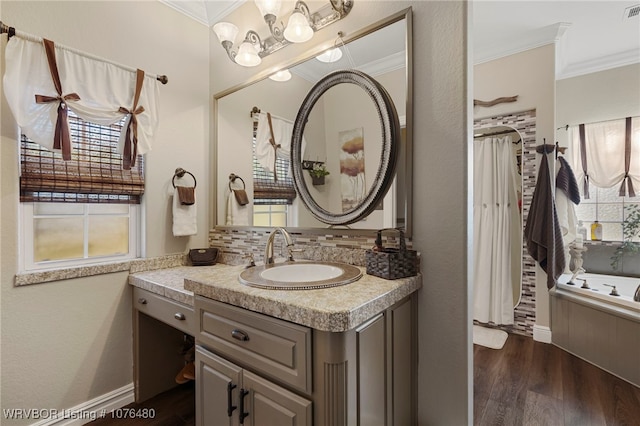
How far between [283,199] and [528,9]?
249 cm

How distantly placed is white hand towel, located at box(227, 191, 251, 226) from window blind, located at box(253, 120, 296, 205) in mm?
141

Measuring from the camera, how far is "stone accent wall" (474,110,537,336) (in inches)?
107

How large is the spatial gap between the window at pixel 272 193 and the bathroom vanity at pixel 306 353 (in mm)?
613

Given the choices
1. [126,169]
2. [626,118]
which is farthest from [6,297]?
[626,118]

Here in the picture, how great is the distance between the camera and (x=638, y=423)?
1.64 meters

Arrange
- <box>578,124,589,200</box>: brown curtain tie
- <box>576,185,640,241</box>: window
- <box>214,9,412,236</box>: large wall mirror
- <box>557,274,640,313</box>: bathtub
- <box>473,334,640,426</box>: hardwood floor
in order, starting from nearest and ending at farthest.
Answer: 1. <box>214,9,412,236</box>: large wall mirror
2. <box>473,334,640,426</box>: hardwood floor
3. <box>557,274,640,313</box>: bathtub
4. <box>576,185,640,241</box>: window
5. <box>578,124,589,200</box>: brown curtain tie

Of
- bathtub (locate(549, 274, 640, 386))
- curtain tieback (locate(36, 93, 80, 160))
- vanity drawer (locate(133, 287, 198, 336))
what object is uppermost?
curtain tieback (locate(36, 93, 80, 160))

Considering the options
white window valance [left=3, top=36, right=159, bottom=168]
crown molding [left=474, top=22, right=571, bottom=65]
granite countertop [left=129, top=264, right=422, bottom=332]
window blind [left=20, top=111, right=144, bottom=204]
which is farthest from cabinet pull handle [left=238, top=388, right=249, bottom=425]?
crown molding [left=474, top=22, right=571, bottom=65]

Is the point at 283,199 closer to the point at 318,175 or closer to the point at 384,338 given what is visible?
the point at 318,175

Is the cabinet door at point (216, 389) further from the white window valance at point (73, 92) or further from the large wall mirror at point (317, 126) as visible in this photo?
the white window valance at point (73, 92)

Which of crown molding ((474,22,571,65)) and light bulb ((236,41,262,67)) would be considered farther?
crown molding ((474,22,571,65))

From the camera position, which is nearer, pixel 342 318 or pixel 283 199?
pixel 342 318

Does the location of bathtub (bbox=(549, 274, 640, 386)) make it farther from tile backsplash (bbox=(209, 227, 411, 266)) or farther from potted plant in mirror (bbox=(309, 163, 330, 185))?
potted plant in mirror (bbox=(309, 163, 330, 185))

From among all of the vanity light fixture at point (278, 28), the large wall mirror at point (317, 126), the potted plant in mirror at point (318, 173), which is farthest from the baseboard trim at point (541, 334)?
the vanity light fixture at point (278, 28)
